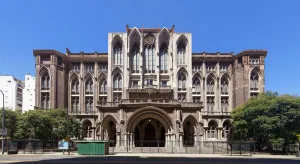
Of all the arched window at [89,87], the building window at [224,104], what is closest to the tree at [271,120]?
the building window at [224,104]

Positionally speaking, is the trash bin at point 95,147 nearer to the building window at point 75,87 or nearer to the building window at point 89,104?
the building window at point 89,104

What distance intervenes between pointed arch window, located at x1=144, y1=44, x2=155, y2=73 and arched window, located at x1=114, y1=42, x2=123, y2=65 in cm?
646

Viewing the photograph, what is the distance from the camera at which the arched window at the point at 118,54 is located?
248ft

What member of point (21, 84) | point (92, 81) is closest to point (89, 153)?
point (92, 81)

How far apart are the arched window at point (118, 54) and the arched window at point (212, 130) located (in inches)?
1101

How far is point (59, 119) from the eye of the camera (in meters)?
59.2

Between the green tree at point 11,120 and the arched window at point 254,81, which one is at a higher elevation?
the arched window at point 254,81

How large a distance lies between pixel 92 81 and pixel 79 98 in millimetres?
5605

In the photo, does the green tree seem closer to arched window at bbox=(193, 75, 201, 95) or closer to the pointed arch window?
the pointed arch window

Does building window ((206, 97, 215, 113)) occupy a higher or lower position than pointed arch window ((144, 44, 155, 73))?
lower

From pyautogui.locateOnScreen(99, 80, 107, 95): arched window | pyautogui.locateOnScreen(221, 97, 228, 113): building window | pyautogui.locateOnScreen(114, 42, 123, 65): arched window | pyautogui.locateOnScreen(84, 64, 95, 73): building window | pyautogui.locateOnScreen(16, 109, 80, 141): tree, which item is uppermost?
pyautogui.locateOnScreen(114, 42, 123, 65): arched window

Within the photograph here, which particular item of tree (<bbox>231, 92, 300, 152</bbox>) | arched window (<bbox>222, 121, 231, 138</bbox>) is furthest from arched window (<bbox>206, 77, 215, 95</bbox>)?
tree (<bbox>231, 92, 300, 152</bbox>)

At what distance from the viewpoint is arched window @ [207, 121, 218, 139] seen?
75.1 meters

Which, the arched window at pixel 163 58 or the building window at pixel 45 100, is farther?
the arched window at pixel 163 58
